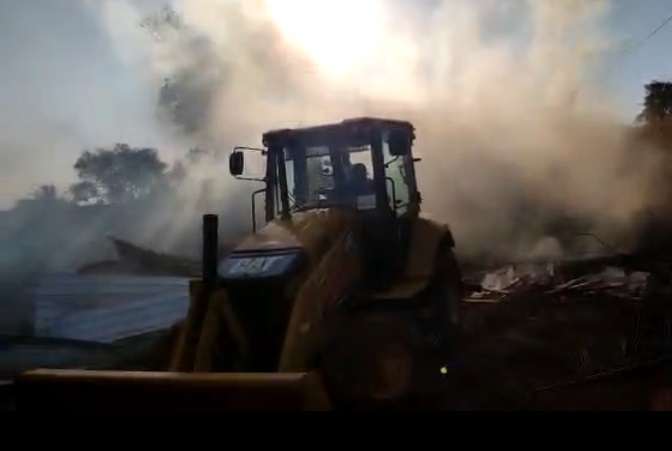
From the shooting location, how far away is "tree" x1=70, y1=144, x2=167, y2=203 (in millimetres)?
15041

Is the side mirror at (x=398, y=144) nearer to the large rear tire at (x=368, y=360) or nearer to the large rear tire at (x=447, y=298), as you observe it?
the large rear tire at (x=447, y=298)

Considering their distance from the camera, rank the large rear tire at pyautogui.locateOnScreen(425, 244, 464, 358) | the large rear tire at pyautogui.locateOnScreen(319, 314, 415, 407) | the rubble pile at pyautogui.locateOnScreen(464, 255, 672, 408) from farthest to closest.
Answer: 1. the rubble pile at pyautogui.locateOnScreen(464, 255, 672, 408)
2. the large rear tire at pyautogui.locateOnScreen(425, 244, 464, 358)
3. the large rear tire at pyautogui.locateOnScreen(319, 314, 415, 407)

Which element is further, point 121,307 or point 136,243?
point 136,243

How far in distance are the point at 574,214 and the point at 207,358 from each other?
10614 mm

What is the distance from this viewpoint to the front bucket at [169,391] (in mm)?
5402

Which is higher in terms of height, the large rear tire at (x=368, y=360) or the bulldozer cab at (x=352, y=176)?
the bulldozer cab at (x=352, y=176)

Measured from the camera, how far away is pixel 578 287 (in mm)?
11977

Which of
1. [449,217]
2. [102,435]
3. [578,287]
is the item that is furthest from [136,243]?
[102,435]

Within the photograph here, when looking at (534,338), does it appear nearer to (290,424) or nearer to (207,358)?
(207,358)

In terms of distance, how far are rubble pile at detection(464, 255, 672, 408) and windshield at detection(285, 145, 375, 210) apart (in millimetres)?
2510

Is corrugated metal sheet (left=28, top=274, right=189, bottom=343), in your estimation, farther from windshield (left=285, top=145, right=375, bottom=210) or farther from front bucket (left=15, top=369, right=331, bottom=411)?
front bucket (left=15, top=369, right=331, bottom=411)

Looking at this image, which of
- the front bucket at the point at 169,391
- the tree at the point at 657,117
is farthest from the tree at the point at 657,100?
the front bucket at the point at 169,391

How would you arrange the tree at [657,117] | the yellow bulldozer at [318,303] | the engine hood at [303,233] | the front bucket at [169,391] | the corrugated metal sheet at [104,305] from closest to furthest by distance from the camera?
1. the front bucket at [169,391]
2. the yellow bulldozer at [318,303]
3. the engine hood at [303,233]
4. the corrugated metal sheet at [104,305]
5. the tree at [657,117]

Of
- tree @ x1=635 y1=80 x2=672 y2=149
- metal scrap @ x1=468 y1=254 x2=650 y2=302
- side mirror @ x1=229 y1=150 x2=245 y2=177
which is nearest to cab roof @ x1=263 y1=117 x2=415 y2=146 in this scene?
side mirror @ x1=229 y1=150 x2=245 y2=177
